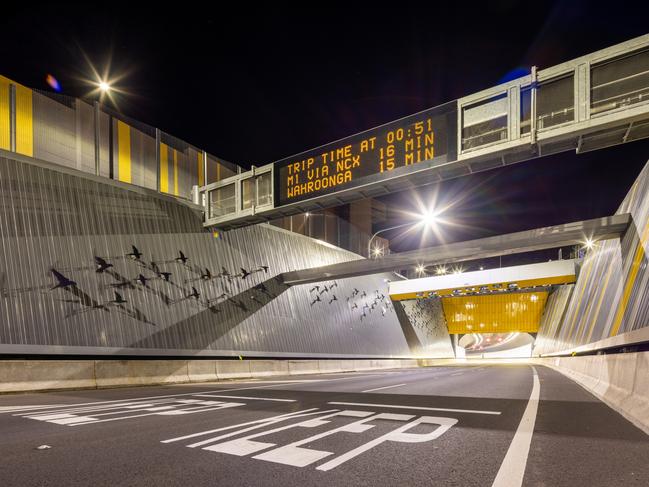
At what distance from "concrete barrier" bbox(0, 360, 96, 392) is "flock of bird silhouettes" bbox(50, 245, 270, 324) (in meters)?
2.75

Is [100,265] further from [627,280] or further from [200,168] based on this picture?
[627,280]

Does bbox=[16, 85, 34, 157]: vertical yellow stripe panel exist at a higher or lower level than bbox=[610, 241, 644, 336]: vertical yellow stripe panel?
higher

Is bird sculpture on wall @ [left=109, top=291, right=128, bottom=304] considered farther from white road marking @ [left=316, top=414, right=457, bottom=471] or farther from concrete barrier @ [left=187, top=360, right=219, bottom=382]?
white road marking @ [left=316, top=414, right=457, bottom=471]

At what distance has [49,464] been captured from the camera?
4223mm

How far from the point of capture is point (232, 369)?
1991cm

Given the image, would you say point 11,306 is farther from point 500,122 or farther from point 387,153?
point 500,122

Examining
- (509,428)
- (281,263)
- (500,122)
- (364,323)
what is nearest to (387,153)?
(500,122)

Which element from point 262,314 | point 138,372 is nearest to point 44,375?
point 138,372

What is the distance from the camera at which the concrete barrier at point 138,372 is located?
46.9 ft

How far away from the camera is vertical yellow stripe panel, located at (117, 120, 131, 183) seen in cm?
2117

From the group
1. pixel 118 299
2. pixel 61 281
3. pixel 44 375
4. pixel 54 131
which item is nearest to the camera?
pixel 44 375

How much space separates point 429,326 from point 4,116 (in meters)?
57.0

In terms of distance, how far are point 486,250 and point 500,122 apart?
9650 millimetres

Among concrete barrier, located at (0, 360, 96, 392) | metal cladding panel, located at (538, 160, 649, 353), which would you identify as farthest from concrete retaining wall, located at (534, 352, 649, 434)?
concrete barrier, located at (0, 360, 96, 392)
